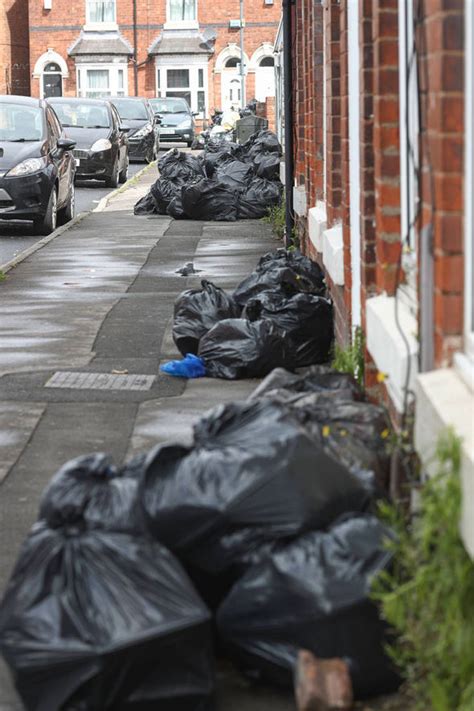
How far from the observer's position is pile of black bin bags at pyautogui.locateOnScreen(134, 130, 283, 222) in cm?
2173

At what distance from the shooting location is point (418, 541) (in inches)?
155

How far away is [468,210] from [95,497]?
1.36 meters

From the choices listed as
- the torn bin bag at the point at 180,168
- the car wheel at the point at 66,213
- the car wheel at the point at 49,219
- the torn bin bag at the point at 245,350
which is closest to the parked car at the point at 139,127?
the torn bin bag at the point at 180,168

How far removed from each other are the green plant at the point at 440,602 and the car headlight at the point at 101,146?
77.5ft

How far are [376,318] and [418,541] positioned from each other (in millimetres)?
1709

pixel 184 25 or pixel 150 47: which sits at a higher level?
pixel 184 25

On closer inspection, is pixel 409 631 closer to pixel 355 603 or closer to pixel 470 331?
pixel 355 603

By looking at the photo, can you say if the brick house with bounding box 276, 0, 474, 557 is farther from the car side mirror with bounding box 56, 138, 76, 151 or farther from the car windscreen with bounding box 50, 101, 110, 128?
the car windscreen with bounding box 50, 101, 110, 128

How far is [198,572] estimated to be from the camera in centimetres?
418

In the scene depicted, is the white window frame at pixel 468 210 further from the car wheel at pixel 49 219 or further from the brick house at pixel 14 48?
the brick house at pixel 14 48

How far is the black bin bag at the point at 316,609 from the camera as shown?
150 inches

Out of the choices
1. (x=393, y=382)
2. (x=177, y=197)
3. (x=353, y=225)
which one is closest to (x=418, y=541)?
(x=393, y=382)

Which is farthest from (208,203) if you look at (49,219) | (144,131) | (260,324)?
(144,131)

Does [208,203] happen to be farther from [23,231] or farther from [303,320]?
[303,320]
